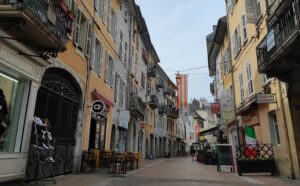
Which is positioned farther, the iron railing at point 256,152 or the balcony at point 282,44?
the iron railing at point 256,152

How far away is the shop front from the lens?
748 cm

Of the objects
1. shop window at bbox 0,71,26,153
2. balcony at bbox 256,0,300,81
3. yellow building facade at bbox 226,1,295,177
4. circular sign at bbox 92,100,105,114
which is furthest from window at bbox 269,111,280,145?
shop window at bbox 0,71,26,153

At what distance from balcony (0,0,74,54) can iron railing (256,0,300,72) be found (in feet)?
22.1

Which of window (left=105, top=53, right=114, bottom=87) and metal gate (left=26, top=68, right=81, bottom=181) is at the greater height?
window (left=105, top=53, right=114, bottom=87)

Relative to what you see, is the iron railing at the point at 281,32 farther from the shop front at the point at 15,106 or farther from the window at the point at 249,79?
the shop front at the point at 15,106

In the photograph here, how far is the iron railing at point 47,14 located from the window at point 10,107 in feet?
5.73

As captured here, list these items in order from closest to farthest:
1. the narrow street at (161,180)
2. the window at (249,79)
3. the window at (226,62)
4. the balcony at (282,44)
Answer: the balcony at (282,44) → the narrow street at (161,180) → the window at (249,79) → the window at (226,62)

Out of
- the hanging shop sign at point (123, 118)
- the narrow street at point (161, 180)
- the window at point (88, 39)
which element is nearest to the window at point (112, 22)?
the window at point (88, 39)

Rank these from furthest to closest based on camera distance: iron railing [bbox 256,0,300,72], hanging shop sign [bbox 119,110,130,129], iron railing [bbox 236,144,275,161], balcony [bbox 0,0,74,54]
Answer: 1. hanging shop sign [bbox 119,110,130,129]
2. iron railing [bbox 236,144,275,161]
3. iron railing [bbox 256,0,300,72]
4. balcony [bbox 0,0,74,54]

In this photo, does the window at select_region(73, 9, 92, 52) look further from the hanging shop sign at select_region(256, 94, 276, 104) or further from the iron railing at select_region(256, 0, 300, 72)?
the hanging shop sign at select_region(256, 94, 276, 104)

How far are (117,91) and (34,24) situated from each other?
42.4 ft

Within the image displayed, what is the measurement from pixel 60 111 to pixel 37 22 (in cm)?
452

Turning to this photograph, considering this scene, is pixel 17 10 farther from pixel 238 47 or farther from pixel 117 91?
pixel 238 47

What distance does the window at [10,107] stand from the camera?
752 cm
